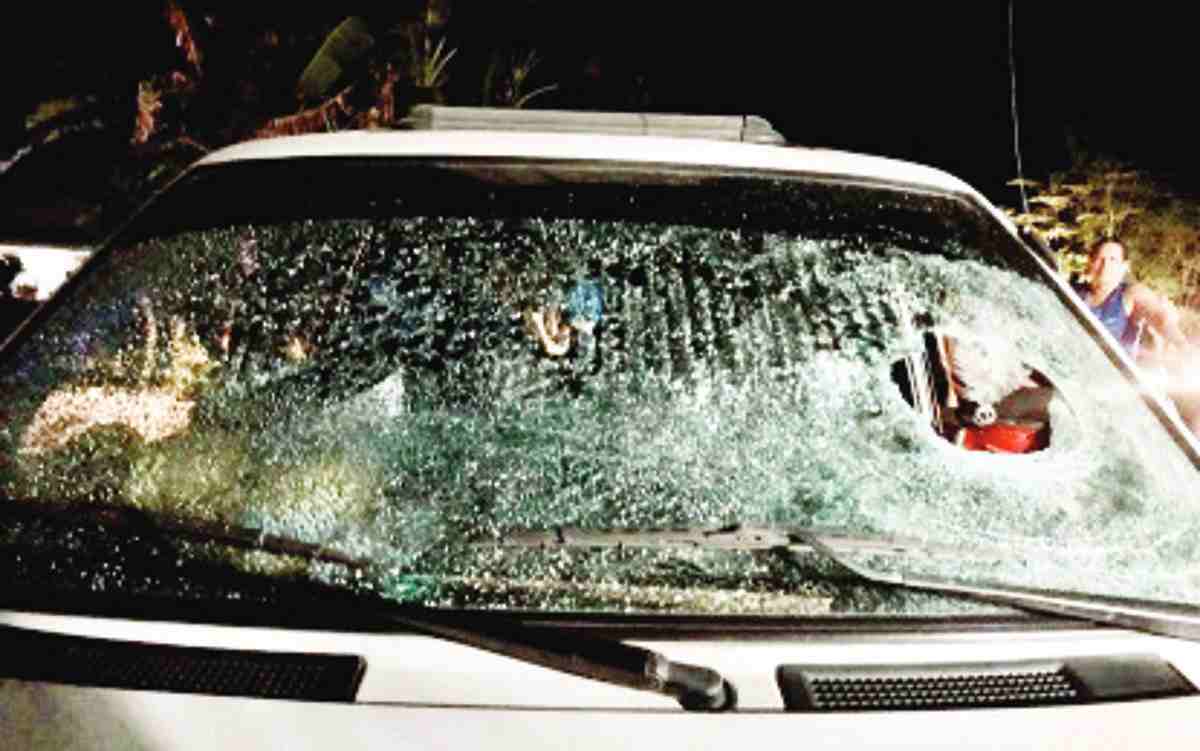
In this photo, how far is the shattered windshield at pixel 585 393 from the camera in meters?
1.73

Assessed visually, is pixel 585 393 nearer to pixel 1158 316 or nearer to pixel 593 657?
pixel 593 657

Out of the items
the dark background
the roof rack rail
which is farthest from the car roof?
the dark background

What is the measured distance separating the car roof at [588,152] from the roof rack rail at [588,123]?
9.3 inches

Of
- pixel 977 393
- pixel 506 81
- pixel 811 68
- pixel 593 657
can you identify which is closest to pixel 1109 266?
pixel 977 393

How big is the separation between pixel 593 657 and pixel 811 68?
1794 cm

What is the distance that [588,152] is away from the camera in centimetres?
237

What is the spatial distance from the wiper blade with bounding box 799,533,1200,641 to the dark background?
31.5 ft

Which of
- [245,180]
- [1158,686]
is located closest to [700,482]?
[1158,686]

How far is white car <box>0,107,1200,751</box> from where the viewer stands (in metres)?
1.43

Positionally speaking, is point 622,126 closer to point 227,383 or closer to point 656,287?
point 656,287

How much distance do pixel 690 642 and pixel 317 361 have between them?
926mm

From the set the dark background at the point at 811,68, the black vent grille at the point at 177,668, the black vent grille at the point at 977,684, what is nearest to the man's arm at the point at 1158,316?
the black vent grille at the point at 977,684

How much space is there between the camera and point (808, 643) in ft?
5.03

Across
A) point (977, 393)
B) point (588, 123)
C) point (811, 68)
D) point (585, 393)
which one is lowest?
point (811, 68)
